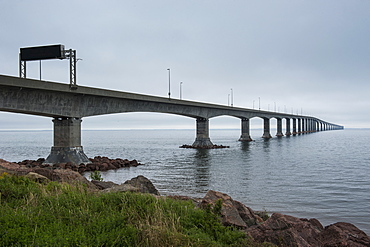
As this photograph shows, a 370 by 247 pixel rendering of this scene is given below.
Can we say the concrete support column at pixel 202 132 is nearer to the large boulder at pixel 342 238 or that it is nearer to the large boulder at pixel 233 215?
the large boulder at pixel 233 215

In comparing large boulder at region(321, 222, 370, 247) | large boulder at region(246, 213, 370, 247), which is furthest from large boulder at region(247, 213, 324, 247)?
large boulder at region(321, 222, 370, 247)

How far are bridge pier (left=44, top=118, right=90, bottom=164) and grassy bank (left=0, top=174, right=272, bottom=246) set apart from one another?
21638 mm

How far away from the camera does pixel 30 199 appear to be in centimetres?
791

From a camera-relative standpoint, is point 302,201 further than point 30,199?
Yes

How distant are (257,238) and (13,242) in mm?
4768

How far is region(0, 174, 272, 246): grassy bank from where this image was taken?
5609 millimetres

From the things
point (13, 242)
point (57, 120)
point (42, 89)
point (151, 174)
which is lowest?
point (151, 174)

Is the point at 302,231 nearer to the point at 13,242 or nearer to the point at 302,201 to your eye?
the point at 13,242

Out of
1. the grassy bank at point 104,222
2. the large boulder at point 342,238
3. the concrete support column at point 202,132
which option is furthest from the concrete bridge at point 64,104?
the large boulder at point 342,238

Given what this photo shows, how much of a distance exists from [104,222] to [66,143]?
83.8 feet

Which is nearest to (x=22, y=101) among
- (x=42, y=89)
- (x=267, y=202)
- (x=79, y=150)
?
(x=42, y=89)

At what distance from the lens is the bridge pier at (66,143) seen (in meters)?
29.7

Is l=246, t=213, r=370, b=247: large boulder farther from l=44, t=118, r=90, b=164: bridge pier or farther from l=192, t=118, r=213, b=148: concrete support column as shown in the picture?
l=192, t=118, r=213, b=148: concrete support column

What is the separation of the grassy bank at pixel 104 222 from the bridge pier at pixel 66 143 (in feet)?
71.0
